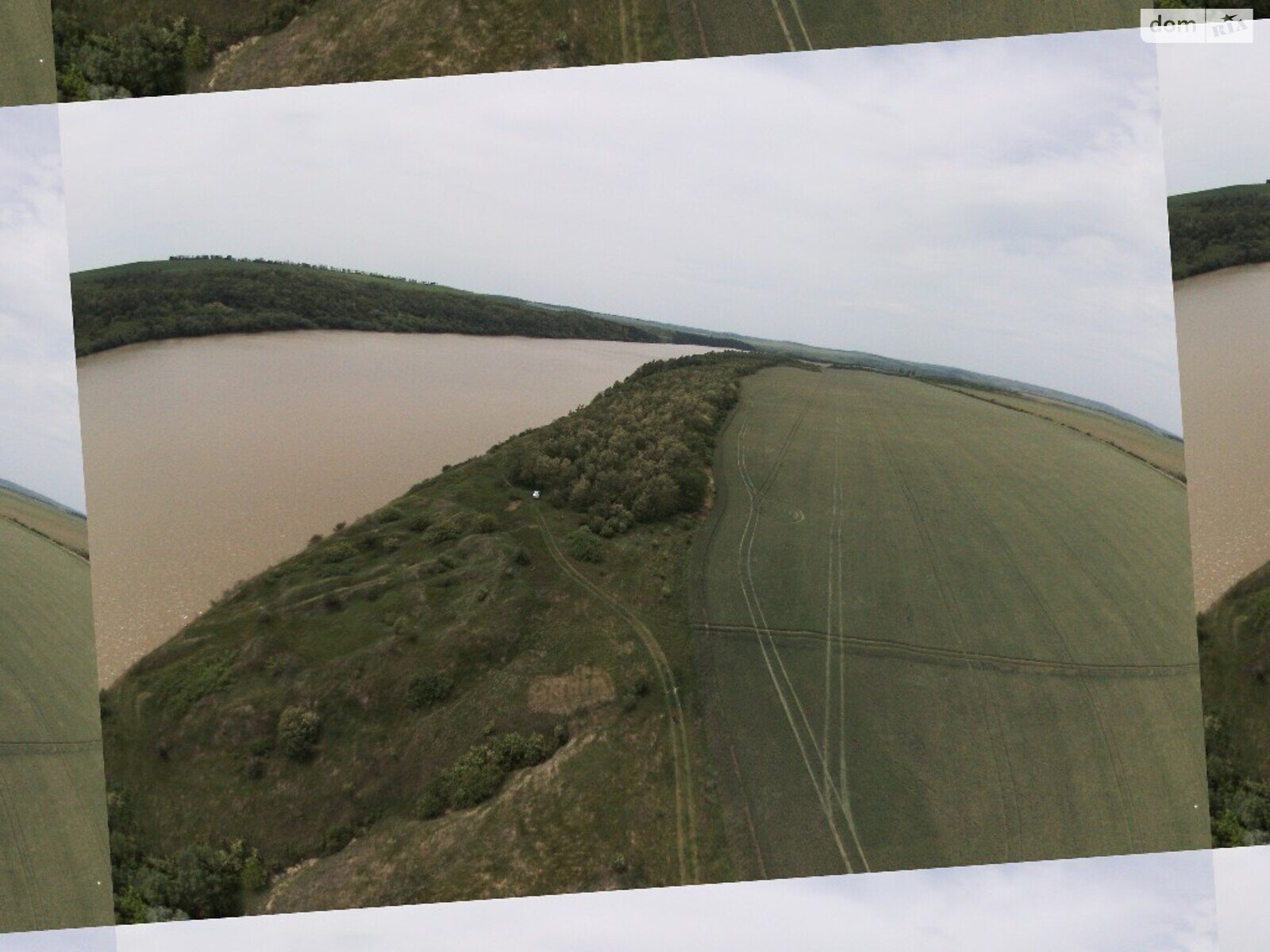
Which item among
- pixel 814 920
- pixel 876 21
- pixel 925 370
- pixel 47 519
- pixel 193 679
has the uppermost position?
pixel 876 21

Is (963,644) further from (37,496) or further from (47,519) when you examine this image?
(37,496)

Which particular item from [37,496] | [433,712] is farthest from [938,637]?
[37,496]

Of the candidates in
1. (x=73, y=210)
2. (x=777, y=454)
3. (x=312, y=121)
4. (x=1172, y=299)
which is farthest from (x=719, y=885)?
(x=73, y=210)

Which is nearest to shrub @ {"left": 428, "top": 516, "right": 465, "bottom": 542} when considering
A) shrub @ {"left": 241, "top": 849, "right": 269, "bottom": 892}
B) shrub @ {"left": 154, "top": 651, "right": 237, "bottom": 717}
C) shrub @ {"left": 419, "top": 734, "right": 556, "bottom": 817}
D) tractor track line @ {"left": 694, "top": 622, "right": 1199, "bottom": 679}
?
shrub @ {"left": 419, "top": 734, "right": 556, "bottom": 817}

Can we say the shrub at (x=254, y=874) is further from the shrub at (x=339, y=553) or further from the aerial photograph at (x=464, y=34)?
the aerial photograph at (x=464, y=34)

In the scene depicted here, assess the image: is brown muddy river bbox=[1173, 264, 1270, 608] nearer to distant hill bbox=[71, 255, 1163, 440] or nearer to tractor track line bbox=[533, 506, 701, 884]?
distant hill bbox=[71, 255, 1163, 440]

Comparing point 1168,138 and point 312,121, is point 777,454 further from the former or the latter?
point 312,121
